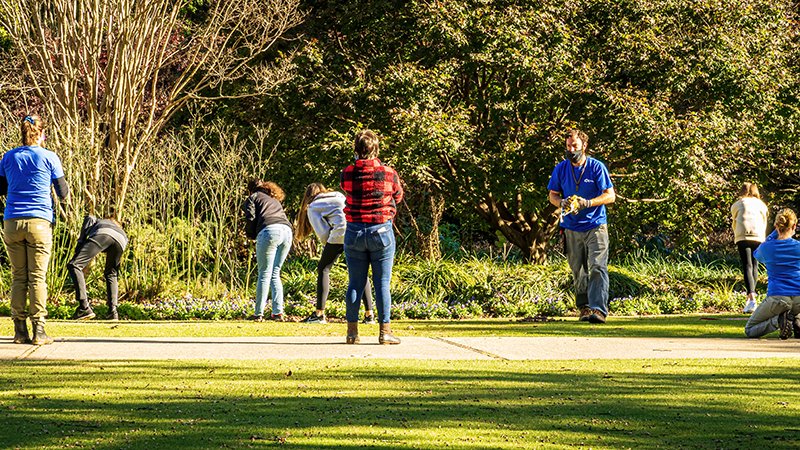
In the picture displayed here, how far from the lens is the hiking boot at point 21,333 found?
335 inches

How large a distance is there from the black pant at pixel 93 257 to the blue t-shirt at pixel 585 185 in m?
4.72

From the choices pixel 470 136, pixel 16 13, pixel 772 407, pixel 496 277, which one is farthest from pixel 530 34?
pixel 772 407

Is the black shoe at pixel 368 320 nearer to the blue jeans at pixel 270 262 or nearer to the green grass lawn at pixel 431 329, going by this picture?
the green grass lawn at pixel 431 329

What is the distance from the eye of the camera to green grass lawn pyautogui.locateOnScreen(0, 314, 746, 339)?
32.7ft

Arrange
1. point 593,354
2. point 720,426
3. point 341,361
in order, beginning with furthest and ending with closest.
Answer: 1. point 593,354
2. point 341,361
3. point 720,426

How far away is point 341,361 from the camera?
7699mm

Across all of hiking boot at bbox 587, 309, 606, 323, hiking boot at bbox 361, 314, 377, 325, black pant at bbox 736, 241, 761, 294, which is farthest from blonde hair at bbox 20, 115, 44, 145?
black pant at bbox 736, 241, 761, 294

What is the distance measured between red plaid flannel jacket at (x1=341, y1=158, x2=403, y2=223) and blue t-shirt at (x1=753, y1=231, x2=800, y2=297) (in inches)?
144

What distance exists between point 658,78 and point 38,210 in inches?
365

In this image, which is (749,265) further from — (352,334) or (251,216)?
(352,334)

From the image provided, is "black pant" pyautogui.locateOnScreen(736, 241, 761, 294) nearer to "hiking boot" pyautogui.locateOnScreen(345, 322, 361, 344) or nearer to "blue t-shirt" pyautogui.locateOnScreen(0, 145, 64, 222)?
"hiking boot" pyautogui.locateOnScreen(345, 322, 361, 344)

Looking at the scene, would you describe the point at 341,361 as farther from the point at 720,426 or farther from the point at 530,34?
the point at 530,34

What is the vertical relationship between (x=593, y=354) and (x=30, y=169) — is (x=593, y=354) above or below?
below

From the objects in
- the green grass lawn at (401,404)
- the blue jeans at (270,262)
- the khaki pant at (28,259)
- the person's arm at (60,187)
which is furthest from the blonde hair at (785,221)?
the khaki pant at (28,259)
